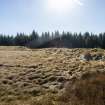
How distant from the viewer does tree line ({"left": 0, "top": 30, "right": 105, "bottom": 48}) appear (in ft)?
271

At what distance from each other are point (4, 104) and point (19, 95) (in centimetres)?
174

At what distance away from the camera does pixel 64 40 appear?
3509 inches

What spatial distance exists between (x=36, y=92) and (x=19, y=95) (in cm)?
109

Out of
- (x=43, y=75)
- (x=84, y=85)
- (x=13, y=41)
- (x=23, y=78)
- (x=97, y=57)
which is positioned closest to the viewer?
(x=84, y=85)

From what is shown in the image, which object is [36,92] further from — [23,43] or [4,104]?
[23,43]

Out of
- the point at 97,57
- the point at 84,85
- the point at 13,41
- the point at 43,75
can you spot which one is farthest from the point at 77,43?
the point at 84,85

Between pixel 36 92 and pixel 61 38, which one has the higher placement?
pixel 61 38

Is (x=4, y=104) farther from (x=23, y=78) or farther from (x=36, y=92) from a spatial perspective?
(x=23, y=78)

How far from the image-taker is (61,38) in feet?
301

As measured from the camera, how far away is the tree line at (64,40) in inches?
3258

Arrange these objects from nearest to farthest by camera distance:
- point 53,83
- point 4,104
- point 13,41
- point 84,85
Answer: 1. point 4,104
2. point 84,85
3. point 53,83
4. point 13,41

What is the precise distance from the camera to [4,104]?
9102 mm

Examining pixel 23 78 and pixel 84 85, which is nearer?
pixel 84 85

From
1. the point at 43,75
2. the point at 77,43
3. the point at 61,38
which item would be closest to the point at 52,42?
the point at 61,38
